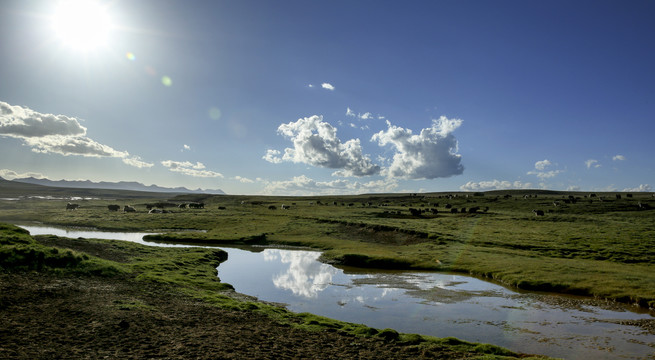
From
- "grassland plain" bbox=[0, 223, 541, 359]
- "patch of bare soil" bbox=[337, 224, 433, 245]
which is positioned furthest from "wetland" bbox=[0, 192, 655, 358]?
"grassland plain" bbox=[0, 223, 541, 359]

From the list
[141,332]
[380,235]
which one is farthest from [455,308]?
[380,235]

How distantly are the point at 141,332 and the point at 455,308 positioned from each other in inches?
880

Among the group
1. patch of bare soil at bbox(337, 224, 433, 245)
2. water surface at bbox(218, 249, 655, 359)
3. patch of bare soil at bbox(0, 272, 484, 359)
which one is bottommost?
water surface at bbox(218, 249, 655, 359)

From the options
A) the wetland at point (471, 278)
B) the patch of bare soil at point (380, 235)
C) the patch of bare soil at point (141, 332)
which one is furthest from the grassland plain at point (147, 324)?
the patch of bare soil at point (380, 235)

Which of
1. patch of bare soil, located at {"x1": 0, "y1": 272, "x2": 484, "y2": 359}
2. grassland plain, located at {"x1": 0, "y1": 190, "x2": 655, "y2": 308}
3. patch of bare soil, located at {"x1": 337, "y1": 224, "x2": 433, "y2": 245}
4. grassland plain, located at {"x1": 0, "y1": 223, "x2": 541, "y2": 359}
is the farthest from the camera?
patch of bare soil, located at {"x1": 337, "y1": 224, "x2": 433, "y2": 245}

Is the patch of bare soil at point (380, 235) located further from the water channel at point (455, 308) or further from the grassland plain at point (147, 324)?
the grassland plain at point (147, 324)

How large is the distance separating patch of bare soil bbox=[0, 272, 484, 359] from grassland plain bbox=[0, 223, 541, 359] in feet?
0.15

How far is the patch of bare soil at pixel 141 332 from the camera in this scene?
1559cm

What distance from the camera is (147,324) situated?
19.2 meters

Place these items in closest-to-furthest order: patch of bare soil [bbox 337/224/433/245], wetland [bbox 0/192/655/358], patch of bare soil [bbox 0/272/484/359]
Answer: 1. patch of bare soil [bbox 0/272/484/359]
2. wetland [bbox 0/192/655/358]
3. patch of bare soil [bbox 337/224/433/245]

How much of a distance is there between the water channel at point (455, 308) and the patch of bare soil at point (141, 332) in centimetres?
621

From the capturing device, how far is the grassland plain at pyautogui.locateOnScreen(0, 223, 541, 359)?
16.0 metres

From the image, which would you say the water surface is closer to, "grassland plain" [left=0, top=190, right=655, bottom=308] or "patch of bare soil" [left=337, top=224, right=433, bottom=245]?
"grassland plain" [left=0, top=190, right=655, bottom=308]

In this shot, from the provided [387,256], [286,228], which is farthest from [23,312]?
[286,228]
